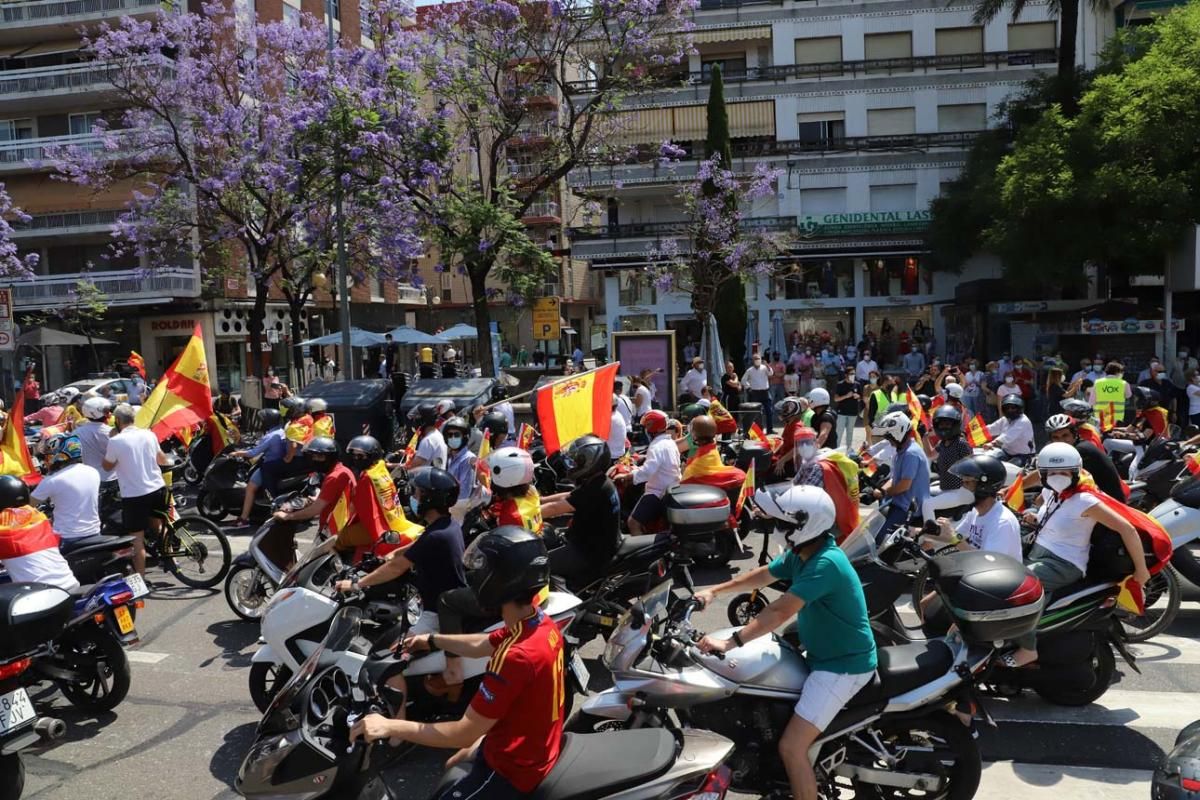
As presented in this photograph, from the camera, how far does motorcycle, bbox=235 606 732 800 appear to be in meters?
3.59

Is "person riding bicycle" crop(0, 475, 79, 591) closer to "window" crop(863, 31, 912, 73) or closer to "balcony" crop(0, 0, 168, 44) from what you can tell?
"balcony" crop(0, 0, 168, 44)

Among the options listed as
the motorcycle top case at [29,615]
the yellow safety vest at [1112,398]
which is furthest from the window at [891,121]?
the motorcycle top case at [29,615]

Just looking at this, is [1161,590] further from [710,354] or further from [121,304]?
[121,304]

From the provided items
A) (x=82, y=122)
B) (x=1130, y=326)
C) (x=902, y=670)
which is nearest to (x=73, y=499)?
(x=902, y=670)

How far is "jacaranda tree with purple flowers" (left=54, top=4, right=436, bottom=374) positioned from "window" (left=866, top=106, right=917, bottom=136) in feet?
66.8

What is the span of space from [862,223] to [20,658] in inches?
1411

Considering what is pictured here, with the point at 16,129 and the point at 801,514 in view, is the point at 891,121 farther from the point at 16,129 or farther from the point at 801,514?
the point at 801,514

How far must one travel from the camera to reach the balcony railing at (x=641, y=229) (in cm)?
3709

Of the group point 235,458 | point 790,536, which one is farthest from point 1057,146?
point 790,536

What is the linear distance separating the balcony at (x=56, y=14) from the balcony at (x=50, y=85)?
136cm

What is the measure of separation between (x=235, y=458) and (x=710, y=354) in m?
13.4

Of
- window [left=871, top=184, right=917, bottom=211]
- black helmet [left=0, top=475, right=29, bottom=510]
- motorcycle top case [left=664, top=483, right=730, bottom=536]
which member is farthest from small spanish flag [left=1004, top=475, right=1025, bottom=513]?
window [left=871, top=184, right=917, bottom=211]

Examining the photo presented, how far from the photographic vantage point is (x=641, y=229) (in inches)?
1513

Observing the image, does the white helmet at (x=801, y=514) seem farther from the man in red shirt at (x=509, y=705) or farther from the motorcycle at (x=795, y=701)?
the man in red shirt at (x=509, y=705)
